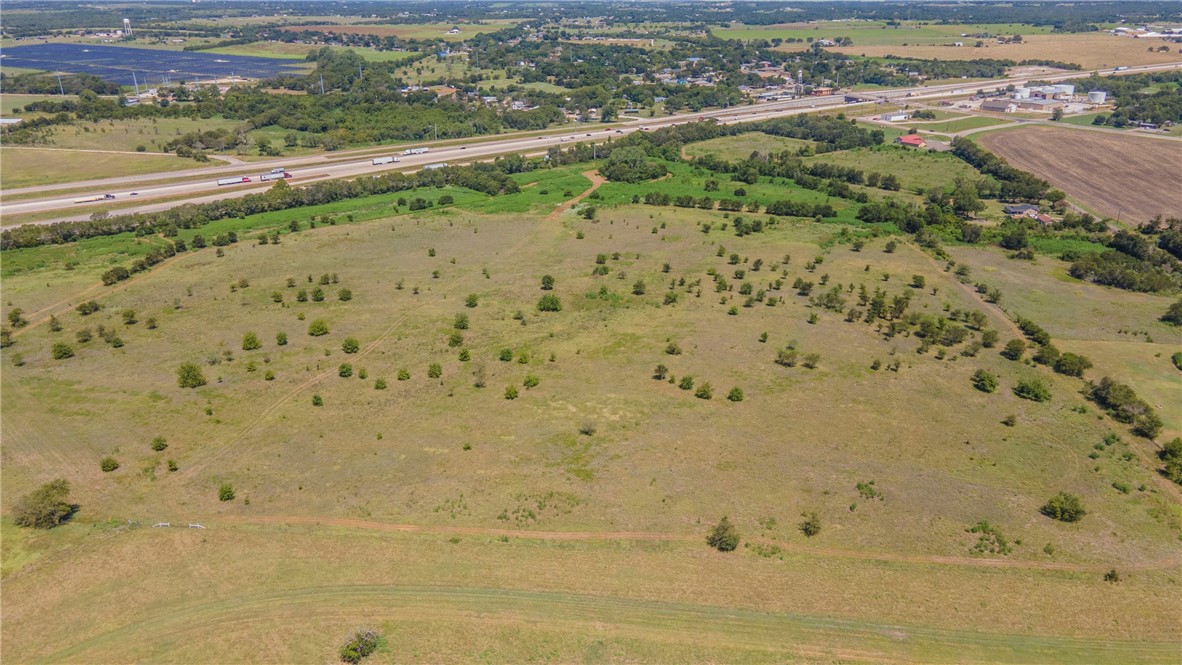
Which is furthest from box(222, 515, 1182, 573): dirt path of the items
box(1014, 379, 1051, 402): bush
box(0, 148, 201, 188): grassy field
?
box(0, 148, 201, 188): grassy field

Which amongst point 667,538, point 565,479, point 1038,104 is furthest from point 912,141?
point 667,538

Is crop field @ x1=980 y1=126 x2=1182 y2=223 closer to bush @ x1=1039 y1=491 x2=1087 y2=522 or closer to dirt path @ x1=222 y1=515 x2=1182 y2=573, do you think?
bush @ x1=1039 y1=491 x2=1087 y2=522

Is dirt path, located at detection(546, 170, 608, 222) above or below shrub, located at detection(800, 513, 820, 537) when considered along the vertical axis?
above

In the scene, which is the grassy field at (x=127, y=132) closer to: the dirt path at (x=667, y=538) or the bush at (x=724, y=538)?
the dirt path at (x=667, y=538)

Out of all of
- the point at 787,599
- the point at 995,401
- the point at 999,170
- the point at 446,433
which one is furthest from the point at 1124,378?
the point at 999,170

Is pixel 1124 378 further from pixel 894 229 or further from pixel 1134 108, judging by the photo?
pixel 1134 108

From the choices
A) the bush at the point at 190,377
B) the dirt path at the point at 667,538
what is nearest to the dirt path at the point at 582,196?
the bush at the point at 190,377

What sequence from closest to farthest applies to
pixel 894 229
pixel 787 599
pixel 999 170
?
pixel 787 599 < pixel 894 229 < pixel 999 170
